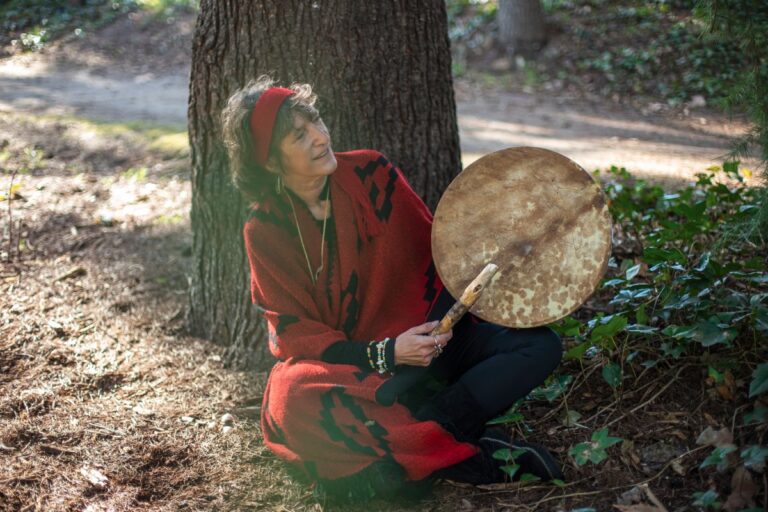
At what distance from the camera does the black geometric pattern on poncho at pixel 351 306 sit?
8.54 feet

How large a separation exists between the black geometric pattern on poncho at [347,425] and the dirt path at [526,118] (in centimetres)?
354

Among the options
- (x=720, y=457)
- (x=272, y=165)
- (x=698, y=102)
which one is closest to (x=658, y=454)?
(x=720, y=457)

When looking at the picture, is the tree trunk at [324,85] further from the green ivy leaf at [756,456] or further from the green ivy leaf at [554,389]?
the green ivy leaf at [756,456]

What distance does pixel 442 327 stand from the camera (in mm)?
2338

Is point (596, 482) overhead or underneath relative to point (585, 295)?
underneath

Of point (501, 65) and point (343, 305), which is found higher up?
point (501, 65)

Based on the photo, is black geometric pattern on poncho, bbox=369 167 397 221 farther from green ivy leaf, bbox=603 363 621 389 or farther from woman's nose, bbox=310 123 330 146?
green ivy leaf, bbox=603 363 621 389

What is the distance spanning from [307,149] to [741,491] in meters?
1.66

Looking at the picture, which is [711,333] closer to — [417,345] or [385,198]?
[417,345]

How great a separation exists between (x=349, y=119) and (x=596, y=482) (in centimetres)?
176

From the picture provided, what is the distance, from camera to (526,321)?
2.37 meters

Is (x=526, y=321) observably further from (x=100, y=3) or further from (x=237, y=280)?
(x=100, y=3)

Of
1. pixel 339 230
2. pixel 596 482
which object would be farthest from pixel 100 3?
pixel 596 482

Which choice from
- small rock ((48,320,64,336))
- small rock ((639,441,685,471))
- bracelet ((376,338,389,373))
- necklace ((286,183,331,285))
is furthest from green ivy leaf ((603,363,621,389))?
small rock ((48,320,64,336))
